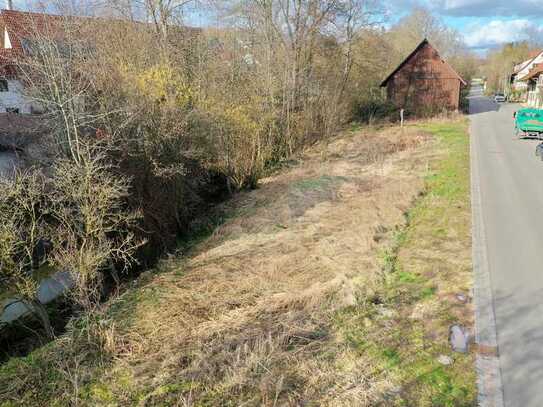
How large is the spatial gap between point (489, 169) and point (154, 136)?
1440cm

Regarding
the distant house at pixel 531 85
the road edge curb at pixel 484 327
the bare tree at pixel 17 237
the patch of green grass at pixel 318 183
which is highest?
the distant house at pixel 531 85

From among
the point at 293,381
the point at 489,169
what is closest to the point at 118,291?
the point at 293,381

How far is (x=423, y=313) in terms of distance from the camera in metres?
7.35

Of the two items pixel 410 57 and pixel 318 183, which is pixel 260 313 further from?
pixel 410 57

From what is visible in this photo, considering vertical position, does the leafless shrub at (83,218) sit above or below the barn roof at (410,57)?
below

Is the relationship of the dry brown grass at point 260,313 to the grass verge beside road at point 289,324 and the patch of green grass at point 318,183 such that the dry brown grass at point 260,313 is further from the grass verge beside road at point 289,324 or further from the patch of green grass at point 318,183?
the patch of green grass at point 318,183

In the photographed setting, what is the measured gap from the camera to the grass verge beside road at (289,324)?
5793 mm

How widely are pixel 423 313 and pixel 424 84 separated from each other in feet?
118

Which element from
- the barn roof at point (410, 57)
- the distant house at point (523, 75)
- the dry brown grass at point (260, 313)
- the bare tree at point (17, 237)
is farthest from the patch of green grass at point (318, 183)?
the distant house at point (523, 75)

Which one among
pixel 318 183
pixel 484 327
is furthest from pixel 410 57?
pixel 484 327

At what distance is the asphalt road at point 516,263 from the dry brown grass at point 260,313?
1.94 m

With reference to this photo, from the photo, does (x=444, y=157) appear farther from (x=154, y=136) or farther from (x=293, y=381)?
(x=293, y=381)

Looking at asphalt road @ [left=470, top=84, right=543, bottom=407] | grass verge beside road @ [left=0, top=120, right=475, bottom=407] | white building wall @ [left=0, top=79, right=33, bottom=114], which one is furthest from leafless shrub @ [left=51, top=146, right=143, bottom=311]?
asphalt road @ [left=470, top=84, right=543, bottom=407]

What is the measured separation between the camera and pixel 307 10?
92.2 feet
